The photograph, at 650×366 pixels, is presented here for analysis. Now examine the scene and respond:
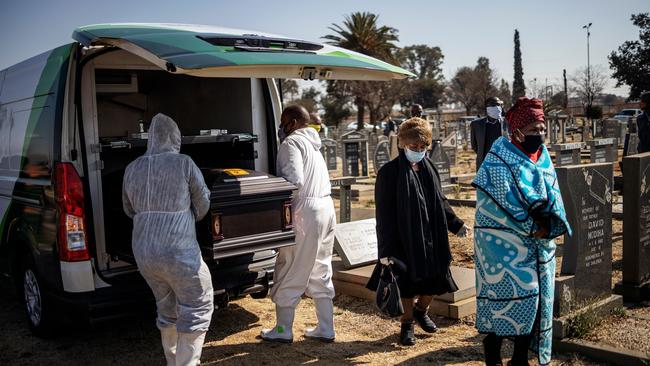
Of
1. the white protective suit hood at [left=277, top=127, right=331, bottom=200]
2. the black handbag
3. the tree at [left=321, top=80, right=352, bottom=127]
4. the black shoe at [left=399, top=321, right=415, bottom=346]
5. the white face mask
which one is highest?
the tree at [left=321, top=80, right=352, bottom=127]

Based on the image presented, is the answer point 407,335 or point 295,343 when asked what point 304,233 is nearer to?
point 295,343

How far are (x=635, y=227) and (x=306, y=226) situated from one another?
306 centimetres

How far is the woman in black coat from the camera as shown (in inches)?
190

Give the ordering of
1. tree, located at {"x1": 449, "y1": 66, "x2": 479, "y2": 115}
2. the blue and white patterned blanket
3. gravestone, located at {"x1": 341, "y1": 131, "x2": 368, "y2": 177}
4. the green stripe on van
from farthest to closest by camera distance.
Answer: tree, located at {"x1": 449, "y1": 66, "x2": 479, "y2": 115} → gravestone, located at {"x1": 341, "y1": 131, "x2": 368, "y2": 177} → the green stripe on van → the blue and white patterned blanket

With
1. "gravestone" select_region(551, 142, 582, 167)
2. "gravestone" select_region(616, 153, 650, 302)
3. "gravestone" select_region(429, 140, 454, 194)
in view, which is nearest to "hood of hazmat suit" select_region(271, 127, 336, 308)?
"gravestone" select_region(616, 153, 650, 302)

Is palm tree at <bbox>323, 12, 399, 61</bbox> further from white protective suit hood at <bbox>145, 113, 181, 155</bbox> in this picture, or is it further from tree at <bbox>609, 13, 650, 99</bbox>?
white protective suit hood at <bbox>145, 113, 181, 155</bbox>

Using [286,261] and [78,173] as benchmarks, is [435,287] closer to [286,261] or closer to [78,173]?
[286,261]

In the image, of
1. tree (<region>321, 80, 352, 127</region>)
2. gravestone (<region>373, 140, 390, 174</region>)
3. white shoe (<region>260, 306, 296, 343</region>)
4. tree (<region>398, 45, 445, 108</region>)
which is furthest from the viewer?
tree (<region>398, 45, 445, 108</region>)

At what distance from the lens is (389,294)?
4.79m

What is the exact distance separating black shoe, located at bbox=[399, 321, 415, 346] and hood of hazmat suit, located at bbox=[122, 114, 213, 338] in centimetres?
166

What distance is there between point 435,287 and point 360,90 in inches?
1789

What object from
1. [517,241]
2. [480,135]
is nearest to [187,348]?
[517,241]

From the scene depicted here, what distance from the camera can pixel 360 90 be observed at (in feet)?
163

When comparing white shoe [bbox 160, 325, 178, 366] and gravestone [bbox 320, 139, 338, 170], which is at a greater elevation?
gravestone [bbox 320, 139, 338, 170]
